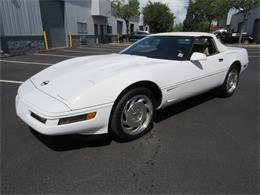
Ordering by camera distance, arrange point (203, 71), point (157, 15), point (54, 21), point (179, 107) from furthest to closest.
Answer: point (157, 15)
point (54, 21)
point (179, 107)
point (203, 71)

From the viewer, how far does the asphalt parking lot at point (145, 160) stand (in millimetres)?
1772

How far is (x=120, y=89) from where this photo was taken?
83.7 inches

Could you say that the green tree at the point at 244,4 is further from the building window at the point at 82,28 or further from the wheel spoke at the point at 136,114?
the wheel spoke at the point at 136,114

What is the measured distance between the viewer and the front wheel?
387 centimetres

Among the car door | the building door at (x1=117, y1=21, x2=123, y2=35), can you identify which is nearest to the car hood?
the car door

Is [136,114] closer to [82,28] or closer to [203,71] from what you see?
[203,71]

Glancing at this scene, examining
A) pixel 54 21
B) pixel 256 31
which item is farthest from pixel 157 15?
pixel 54 21

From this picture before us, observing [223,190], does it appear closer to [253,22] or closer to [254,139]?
[254,139]

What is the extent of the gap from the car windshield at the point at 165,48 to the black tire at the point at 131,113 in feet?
2.83

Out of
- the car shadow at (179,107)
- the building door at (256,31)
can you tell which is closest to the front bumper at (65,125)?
the car shadow at (179,107)

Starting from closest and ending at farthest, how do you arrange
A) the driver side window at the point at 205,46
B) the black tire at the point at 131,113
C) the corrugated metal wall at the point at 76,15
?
the black tire at the point at 131,113
the driver side window at the point at 205,46
the corrugated metal wall at the point at 76,15

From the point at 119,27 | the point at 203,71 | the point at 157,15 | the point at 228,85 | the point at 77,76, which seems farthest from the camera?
the point at 157,15

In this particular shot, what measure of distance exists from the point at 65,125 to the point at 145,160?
955 mm

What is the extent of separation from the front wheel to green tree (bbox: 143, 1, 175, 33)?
32.3 m
